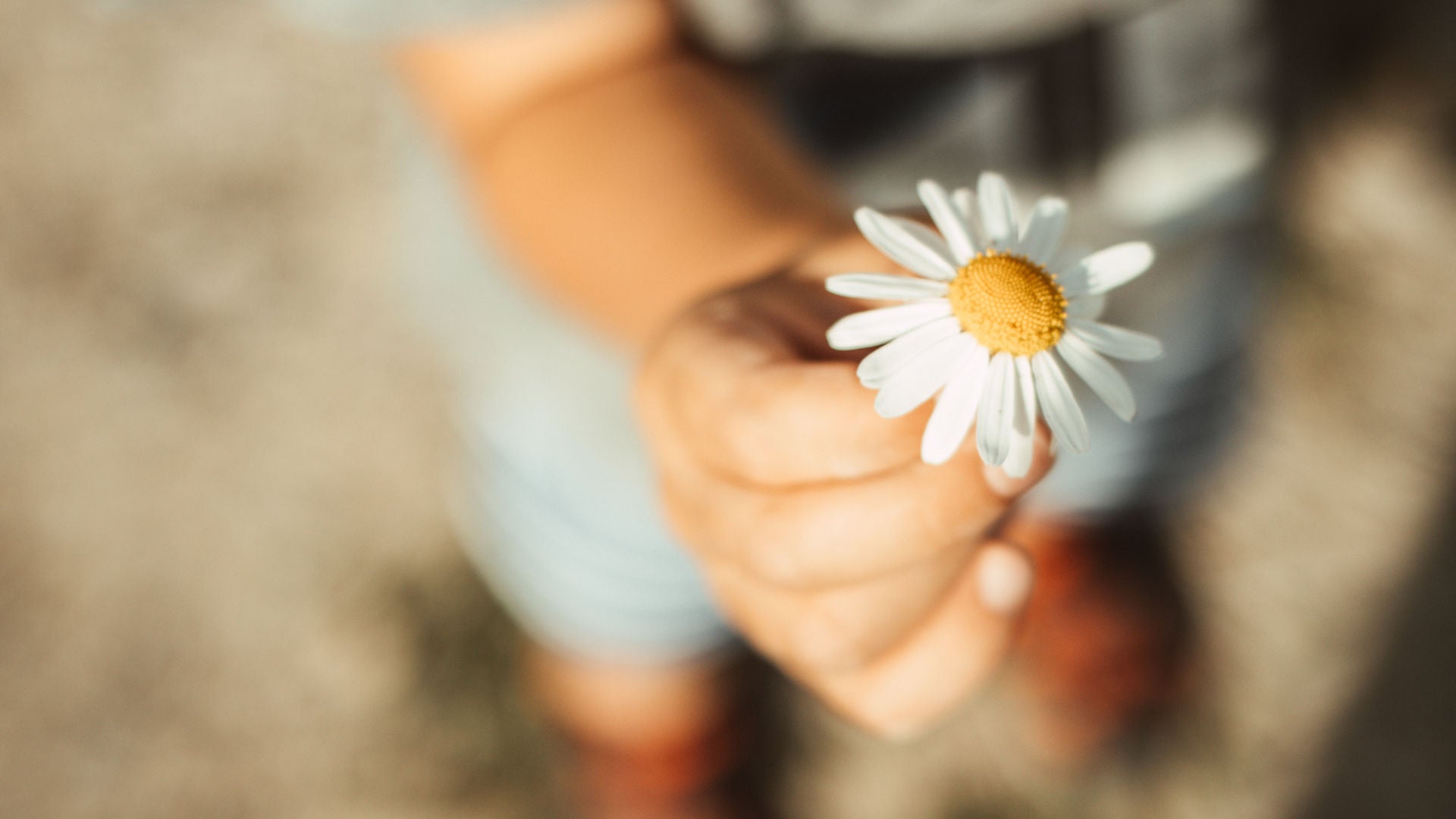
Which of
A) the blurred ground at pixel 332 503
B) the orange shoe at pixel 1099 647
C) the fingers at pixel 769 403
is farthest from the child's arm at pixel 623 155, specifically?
the blurred ground at pixel 332 503

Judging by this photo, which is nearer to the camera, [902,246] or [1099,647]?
[902,246]

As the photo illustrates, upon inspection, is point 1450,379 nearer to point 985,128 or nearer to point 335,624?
point 985,128

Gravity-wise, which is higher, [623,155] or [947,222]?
[623,155]

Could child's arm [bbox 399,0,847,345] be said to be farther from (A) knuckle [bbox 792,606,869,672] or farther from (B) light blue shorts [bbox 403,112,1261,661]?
(A) knuckle [bbox 792,606,869,672]

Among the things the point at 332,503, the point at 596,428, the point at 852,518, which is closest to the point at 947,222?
the point at 852,518

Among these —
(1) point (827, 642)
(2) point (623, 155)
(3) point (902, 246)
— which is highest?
(2) point (623, 155)

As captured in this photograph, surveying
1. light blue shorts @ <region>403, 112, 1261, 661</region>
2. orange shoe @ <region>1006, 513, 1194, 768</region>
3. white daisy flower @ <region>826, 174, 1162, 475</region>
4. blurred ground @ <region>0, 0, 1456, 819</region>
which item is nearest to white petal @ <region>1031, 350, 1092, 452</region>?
white daisy flower @ <region>826, 174, 1162, 475</region>

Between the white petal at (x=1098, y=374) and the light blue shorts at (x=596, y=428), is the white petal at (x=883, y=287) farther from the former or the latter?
the light blue shorts at (x=596, y=428)

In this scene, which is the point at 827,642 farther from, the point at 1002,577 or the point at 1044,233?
the point at 1044,233

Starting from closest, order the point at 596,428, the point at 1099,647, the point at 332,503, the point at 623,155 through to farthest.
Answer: the point at 623,155
the point at 596,428
the point at 1099,647
the point at 332,503
